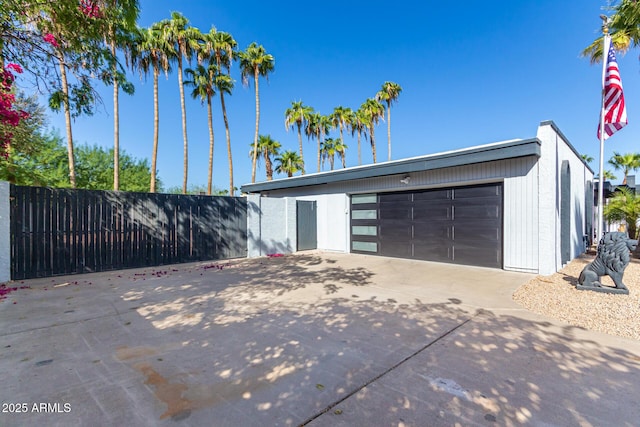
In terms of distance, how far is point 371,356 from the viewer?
2758 mm

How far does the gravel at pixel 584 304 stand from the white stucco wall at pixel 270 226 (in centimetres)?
762

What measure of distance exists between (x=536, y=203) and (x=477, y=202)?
1325mm

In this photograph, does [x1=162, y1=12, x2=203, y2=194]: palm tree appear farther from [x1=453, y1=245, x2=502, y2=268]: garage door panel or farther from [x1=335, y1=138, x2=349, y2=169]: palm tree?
[x1=335, y1=138, x2=349, y2=169]: palm tree

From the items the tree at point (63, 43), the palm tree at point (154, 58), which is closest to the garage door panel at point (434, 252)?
the tree at point (63, 43)

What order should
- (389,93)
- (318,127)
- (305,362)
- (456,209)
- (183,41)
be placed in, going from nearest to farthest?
(305,362), (456,209), (183,41), (389,93), (318,127)

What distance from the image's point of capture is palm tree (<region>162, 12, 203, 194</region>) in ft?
47.7

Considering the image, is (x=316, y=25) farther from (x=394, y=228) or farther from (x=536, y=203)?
(x=536, y=203)

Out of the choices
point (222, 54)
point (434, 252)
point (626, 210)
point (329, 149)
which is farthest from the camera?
point (329, 149)

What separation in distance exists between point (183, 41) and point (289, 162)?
33.8ft

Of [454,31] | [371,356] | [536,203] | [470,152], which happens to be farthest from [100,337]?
[454,31]

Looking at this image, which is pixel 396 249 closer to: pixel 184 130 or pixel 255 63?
pixel 184 130

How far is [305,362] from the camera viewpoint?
2.64 m

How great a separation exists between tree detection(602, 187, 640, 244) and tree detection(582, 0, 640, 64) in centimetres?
500

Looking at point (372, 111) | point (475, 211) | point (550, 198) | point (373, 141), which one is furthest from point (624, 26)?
point (373, 141)
